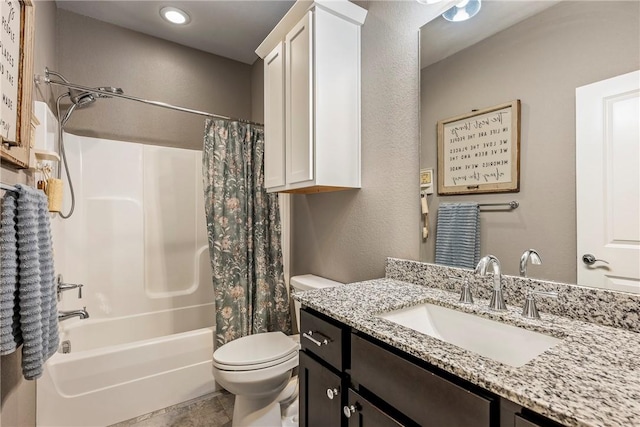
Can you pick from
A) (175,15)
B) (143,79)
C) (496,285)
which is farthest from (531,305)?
(143,79)

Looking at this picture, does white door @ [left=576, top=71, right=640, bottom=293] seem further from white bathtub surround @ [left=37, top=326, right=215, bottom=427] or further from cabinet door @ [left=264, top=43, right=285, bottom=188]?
white bathtub surround @ [left=37, top=326, right=215, bottom=427]

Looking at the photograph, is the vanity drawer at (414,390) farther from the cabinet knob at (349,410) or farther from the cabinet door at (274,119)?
the cabinet door at (274,119)

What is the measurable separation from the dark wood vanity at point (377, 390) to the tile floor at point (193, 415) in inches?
38.2

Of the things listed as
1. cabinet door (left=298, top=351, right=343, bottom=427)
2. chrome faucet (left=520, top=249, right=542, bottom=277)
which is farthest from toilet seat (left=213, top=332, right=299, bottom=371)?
chrome faucet (left=520, top=249, right=542, bottom=277)

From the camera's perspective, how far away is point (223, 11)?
6.88 feet

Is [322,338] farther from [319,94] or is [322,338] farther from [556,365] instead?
[319,94]

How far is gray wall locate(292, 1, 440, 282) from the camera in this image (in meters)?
1.36

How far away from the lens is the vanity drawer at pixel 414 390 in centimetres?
57

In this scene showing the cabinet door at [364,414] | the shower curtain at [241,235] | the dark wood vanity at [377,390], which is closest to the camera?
the dark wood vanity at [377,390]

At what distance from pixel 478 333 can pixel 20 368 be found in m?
1.84

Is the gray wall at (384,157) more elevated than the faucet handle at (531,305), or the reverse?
the gray wall at (384,157)

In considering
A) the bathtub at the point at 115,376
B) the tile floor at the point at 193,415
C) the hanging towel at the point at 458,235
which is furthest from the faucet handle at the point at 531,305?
the bathtub at the point at 115,376

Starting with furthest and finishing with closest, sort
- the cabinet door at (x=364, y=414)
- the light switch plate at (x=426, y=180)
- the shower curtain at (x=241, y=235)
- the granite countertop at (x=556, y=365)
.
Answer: the shower curtain at (x=241, y=235)
the light switch plate at (x=426, y=180)
the cabinet door at (x=364, y=414)
the granite countertop at (x=556, y=365)

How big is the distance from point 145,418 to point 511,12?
2.66 m
